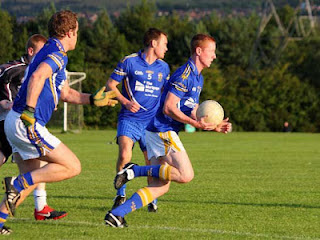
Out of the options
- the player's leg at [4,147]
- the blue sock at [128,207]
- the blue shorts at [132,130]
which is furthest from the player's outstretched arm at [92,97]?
the blue shorts at [132,130]

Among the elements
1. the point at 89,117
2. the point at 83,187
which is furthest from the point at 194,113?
the point at 89,117

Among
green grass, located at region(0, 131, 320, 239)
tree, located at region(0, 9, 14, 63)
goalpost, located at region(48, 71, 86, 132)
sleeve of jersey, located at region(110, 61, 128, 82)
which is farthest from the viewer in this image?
tree, located at region(0, 9, 14, 63)

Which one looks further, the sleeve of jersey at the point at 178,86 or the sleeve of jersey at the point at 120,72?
the sleeve of jersey at the point at 120,72

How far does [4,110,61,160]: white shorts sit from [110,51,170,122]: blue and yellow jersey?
3.35 m

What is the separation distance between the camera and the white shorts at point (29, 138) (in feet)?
23.9

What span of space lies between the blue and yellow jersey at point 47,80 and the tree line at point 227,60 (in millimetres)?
36474

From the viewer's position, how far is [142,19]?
60.2 meters

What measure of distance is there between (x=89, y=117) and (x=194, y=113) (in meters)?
36.3

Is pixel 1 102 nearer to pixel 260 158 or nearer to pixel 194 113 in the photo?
pixel 194 113

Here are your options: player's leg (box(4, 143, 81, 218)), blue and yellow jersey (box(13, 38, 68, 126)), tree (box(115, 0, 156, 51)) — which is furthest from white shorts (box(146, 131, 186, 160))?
tree (box(115, 0, 156, 51))

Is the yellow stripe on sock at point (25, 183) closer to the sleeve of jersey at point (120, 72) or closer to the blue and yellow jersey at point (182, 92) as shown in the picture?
the blue and yellow jersey at point (182, 92)

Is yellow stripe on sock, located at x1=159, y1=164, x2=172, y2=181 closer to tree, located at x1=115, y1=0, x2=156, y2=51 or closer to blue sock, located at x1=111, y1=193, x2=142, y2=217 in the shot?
blue sock, located at x1=111, y1=193, x2=142, y2=217

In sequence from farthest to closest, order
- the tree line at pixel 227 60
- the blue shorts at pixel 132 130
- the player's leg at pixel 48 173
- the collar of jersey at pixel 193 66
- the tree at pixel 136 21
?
1. the tree at pixel 136 21
2. the tree line at pixel 227 60
3. the blue shorts at pixel 132 130
4. the collar of jersey at pixel 193 66
5. the player's leg at pixel 48 173

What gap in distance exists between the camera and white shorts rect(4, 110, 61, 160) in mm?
7281
